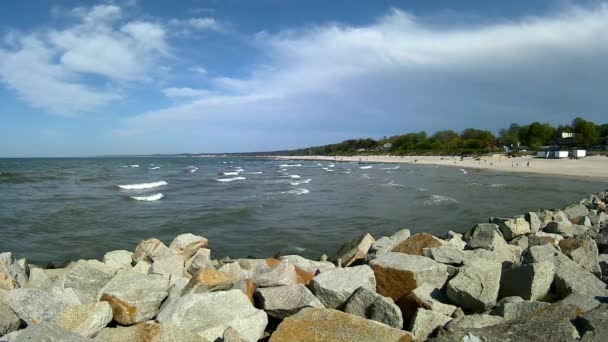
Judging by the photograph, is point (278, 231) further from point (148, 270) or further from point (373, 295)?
point (373, 295)

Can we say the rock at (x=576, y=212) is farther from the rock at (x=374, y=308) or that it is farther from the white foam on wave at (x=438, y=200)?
the rock at (x=374, y=308)

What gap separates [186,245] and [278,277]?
4106mm

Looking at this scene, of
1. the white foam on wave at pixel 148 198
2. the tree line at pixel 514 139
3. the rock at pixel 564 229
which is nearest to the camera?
the rock at pixel 564 229

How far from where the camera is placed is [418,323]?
397cm

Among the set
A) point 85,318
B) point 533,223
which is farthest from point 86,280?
point 533,223

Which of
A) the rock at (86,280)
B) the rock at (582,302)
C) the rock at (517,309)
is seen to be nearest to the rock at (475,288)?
the rock at (517,309)

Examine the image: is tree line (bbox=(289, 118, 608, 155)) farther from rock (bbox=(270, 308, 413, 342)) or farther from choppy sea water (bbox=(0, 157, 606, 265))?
rock (bbox=(270, 308, 413, 342))

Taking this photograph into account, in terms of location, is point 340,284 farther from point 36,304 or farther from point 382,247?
point 36,304

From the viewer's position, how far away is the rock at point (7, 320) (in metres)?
4.05

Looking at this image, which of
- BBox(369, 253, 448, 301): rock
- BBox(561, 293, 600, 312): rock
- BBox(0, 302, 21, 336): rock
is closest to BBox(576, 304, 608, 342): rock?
BBox(561, 293, 600, 312): rock

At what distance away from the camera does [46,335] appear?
10.3 feet

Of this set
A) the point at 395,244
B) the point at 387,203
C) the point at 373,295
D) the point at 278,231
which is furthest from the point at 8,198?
the point at 373,295

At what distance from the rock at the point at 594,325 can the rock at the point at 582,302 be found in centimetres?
32

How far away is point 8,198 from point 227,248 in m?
19.2
